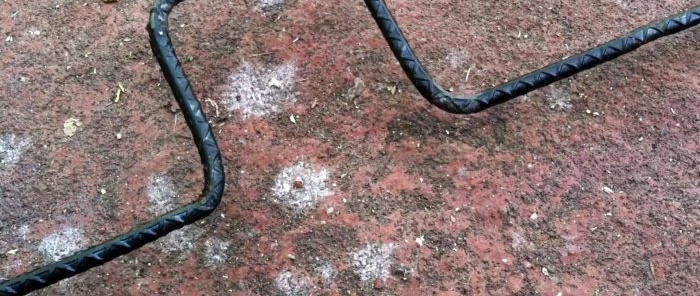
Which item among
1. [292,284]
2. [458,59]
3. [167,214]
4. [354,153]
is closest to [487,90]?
[458,59]

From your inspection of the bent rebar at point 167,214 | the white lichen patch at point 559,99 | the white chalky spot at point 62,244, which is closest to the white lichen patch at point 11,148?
the white chalky spot at point 62,244

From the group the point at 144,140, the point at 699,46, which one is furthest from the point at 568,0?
the point at 144,140

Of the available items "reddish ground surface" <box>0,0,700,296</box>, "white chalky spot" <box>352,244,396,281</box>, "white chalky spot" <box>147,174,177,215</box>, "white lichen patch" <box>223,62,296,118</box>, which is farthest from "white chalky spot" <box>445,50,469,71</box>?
"white chalky spot" <box>147,174,177,215</box>

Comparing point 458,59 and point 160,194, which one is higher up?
point 458,59

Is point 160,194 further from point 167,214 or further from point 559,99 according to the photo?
point 559,99

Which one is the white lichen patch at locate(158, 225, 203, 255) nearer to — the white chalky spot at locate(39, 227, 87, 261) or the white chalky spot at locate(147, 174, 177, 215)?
the white chalky spot at locate(147, 174, 177, 215)

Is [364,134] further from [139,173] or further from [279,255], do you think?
[139,173]
